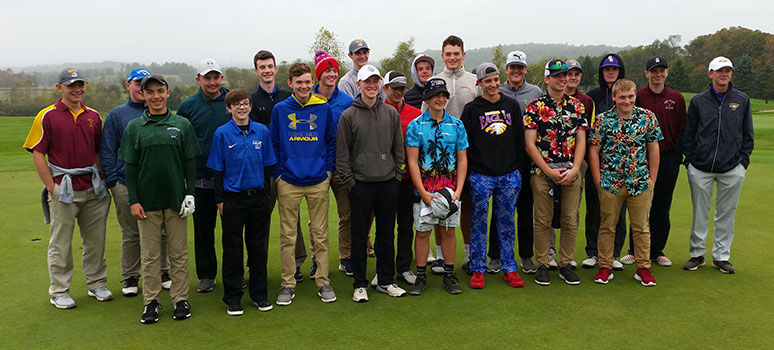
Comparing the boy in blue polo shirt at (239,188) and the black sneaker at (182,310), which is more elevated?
the boy in blue polo shirt at (239,188)

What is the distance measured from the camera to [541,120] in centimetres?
502

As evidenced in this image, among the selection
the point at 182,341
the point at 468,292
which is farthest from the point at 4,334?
the point at 468,292

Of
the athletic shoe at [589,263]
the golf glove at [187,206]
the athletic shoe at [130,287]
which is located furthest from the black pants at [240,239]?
the athletic shoe at [589,263]

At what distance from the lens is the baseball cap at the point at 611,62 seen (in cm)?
564

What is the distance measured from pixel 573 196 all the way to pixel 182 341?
3717 mm

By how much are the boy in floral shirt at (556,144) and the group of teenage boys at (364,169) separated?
0.5 inches

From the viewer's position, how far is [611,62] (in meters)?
5.66

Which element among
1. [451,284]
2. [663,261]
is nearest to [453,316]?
[451,284]

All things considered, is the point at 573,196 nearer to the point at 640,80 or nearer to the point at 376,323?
the point at 376,323

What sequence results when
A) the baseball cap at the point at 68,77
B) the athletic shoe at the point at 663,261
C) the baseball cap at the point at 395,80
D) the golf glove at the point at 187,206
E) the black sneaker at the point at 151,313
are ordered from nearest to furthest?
the black sneaker at the point at 151,313 → the golf glove at the point at 187,206 → the baseball cap at the point at 68,77 → the baseball cap at the point at 395,80 → the athletic shoe at the point at 663,261

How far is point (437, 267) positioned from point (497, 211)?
0.90m

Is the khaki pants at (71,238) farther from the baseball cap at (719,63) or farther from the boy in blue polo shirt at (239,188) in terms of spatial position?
the baseball cap at (719,63)

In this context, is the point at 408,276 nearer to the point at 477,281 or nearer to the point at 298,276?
the point at 477,281

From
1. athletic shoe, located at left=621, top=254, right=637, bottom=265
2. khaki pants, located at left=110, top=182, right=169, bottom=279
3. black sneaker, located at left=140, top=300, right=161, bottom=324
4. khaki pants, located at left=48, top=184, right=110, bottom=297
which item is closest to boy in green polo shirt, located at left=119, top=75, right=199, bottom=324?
black sneaker, located at left=140, top=300, right=161, bottom=324
